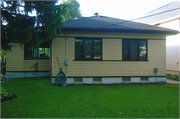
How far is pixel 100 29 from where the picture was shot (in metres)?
9.55

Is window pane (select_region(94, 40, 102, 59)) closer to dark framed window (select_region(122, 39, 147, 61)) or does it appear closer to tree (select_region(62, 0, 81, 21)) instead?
dark framed window (select_region(122, 39, 147, 61))

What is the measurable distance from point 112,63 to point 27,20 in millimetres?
5908

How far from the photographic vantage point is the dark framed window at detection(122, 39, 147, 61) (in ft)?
33.3

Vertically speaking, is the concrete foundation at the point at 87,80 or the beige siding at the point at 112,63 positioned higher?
the beige siding at the point at 112,63

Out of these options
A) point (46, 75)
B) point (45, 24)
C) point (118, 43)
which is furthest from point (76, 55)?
point (46, 75)

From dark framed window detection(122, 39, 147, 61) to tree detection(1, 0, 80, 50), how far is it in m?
5.36

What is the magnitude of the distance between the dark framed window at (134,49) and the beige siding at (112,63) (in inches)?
10.1

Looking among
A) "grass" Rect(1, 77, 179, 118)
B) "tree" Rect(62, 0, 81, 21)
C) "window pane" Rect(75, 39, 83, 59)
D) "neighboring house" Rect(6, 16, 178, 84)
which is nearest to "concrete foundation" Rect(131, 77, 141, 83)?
"neighboring house" Rect(6, 16, 178, 84)

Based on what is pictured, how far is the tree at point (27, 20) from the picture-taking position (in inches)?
215

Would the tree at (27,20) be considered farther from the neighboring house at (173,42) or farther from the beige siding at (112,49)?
the neighboring house at (173,42)

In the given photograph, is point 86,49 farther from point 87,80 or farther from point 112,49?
point 87,80

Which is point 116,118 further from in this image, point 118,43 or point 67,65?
point 118,43

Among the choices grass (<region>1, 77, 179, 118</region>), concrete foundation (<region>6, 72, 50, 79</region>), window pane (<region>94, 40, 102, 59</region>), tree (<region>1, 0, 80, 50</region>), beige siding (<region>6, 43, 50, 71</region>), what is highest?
tree (<region>1, 0, 80, 50</region>)

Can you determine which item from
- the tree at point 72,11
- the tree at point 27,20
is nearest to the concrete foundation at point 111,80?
the tree at point 27,20
